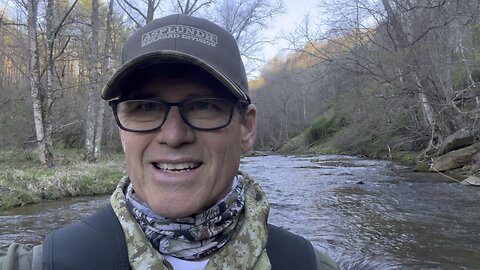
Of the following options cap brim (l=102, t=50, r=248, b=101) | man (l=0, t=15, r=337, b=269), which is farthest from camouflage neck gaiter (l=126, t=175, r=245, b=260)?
cap brim (l=102, t=50, r=248, b=101)

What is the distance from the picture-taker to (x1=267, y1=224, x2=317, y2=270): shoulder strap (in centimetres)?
134

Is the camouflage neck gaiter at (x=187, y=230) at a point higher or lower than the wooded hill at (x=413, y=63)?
lower

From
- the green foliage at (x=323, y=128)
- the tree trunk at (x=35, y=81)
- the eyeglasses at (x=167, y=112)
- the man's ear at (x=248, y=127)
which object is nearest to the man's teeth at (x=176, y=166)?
the eyeglasses at (x=167, y=112)

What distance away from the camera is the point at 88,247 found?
3.72 ft

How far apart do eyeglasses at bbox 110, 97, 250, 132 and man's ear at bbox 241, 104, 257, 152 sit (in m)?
0.16

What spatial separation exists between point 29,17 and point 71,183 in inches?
217

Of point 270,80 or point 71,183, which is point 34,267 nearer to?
point 71,183

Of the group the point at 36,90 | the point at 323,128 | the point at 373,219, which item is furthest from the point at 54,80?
the point at 323,128

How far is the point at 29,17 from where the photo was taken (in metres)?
12.9

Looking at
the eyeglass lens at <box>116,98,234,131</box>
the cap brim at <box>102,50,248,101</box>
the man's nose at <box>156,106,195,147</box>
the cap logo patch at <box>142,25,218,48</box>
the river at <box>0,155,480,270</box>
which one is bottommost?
the river at <box>0,155,480,270</box>

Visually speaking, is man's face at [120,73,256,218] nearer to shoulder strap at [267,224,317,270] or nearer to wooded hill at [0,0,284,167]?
shoulder strap at [267,224,317,270]

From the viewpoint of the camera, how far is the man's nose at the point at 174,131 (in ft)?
4.13

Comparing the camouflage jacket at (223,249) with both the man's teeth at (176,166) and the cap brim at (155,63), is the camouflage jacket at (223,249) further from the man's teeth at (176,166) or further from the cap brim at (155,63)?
the cap brim at (155,63)

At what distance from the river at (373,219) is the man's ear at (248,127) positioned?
4832 mm
